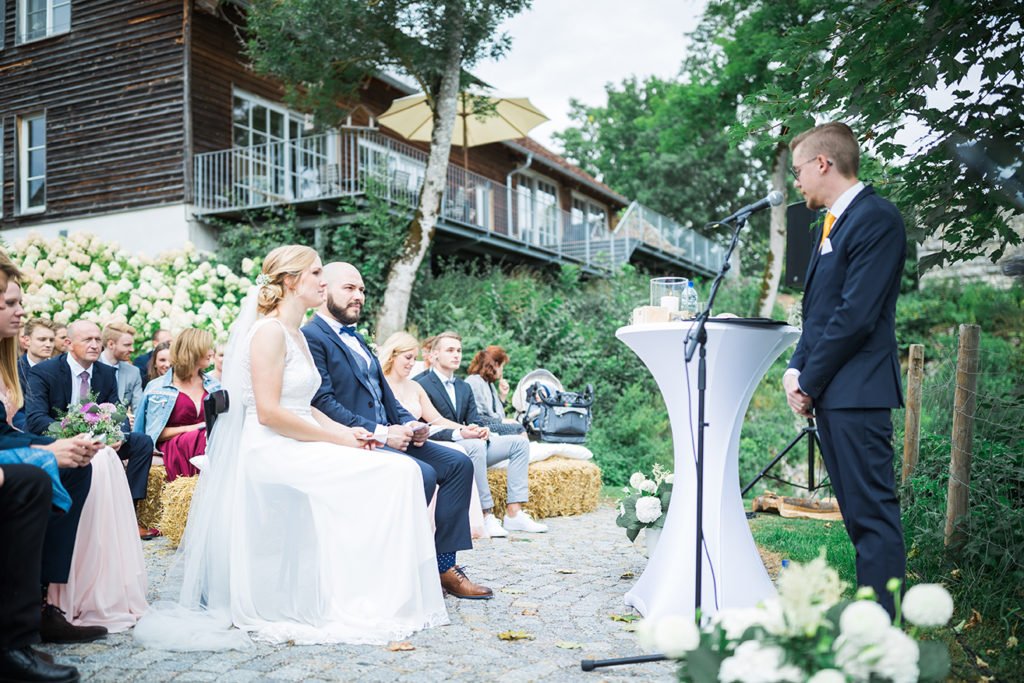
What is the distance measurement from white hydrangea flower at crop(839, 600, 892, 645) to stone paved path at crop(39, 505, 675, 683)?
1.64 metres

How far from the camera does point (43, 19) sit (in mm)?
15992

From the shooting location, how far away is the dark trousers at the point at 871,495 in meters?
2.99

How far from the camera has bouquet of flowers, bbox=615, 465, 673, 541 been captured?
16.7ft

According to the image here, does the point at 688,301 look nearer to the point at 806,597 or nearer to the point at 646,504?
the point at 646,504

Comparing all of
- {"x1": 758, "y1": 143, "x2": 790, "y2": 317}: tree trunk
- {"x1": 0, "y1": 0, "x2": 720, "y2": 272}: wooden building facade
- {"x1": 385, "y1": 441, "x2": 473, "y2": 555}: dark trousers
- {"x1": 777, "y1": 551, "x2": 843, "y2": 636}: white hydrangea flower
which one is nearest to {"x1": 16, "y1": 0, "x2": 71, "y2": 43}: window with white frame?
{"x1": 0, "y1": 0, "x2": 720, "y2": 272}: wooden building facade

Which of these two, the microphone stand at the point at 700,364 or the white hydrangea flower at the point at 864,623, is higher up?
the microphone stand at the point at 700,364

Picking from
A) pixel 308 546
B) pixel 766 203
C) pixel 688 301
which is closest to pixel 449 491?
pixel 308 546

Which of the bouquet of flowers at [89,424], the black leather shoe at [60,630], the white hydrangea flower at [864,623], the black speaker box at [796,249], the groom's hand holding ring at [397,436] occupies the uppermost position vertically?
the black speaker box at [796,249]

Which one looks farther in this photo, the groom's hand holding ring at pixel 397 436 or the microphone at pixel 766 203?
the groom's hand holding ring at pixel 397 436

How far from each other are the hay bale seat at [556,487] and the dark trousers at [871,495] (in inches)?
171

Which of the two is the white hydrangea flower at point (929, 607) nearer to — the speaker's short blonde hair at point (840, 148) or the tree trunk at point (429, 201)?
the speaker's short blonde hair at point (840, 148)

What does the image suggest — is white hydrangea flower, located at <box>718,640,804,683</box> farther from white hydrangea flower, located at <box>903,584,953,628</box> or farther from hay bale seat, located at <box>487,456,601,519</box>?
hay bale seat, located at <box>487,456,601,519</box>

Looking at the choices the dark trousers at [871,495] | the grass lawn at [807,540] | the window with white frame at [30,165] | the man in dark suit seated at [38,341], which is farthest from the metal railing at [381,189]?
the dark trousers at [871,495]

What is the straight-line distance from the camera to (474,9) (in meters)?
12.9
